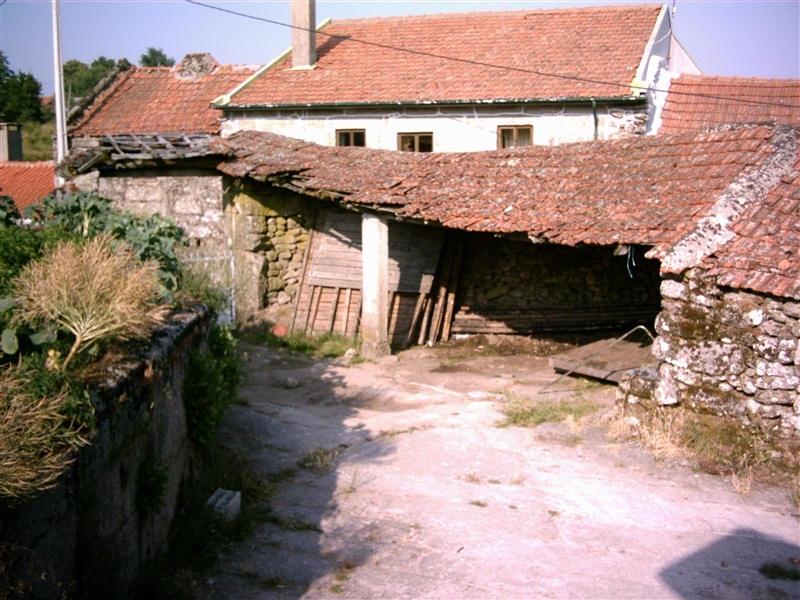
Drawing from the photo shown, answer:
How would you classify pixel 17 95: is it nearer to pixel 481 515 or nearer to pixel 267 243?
pixel 481 515

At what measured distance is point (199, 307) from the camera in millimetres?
6281

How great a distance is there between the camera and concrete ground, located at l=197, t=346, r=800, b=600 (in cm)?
514

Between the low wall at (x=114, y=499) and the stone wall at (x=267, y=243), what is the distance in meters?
9.03

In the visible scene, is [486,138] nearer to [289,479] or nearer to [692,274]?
[692,274]

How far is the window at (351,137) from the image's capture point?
16812 mm

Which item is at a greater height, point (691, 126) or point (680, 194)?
point (691, 126)

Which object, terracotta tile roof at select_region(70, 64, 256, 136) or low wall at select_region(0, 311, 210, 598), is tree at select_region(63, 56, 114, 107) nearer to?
terracotta tile roof at select_region(70, 64, 256, 136)

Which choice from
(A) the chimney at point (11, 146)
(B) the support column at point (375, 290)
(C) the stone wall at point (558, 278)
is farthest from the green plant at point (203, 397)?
(A) the chimney at point (11, 146)

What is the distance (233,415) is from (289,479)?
5.69 feet

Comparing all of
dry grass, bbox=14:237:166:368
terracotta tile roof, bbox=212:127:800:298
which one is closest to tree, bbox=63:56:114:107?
terracotta tile roof, bbox=212:127:800:298

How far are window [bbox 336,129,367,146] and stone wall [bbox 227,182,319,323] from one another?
2.58 meters

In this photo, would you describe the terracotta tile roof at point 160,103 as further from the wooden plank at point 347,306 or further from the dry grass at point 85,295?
the dry grass at point 85,295

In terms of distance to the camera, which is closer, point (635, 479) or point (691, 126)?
point (635, 479)

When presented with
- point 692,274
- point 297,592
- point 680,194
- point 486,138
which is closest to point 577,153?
point 680,194
